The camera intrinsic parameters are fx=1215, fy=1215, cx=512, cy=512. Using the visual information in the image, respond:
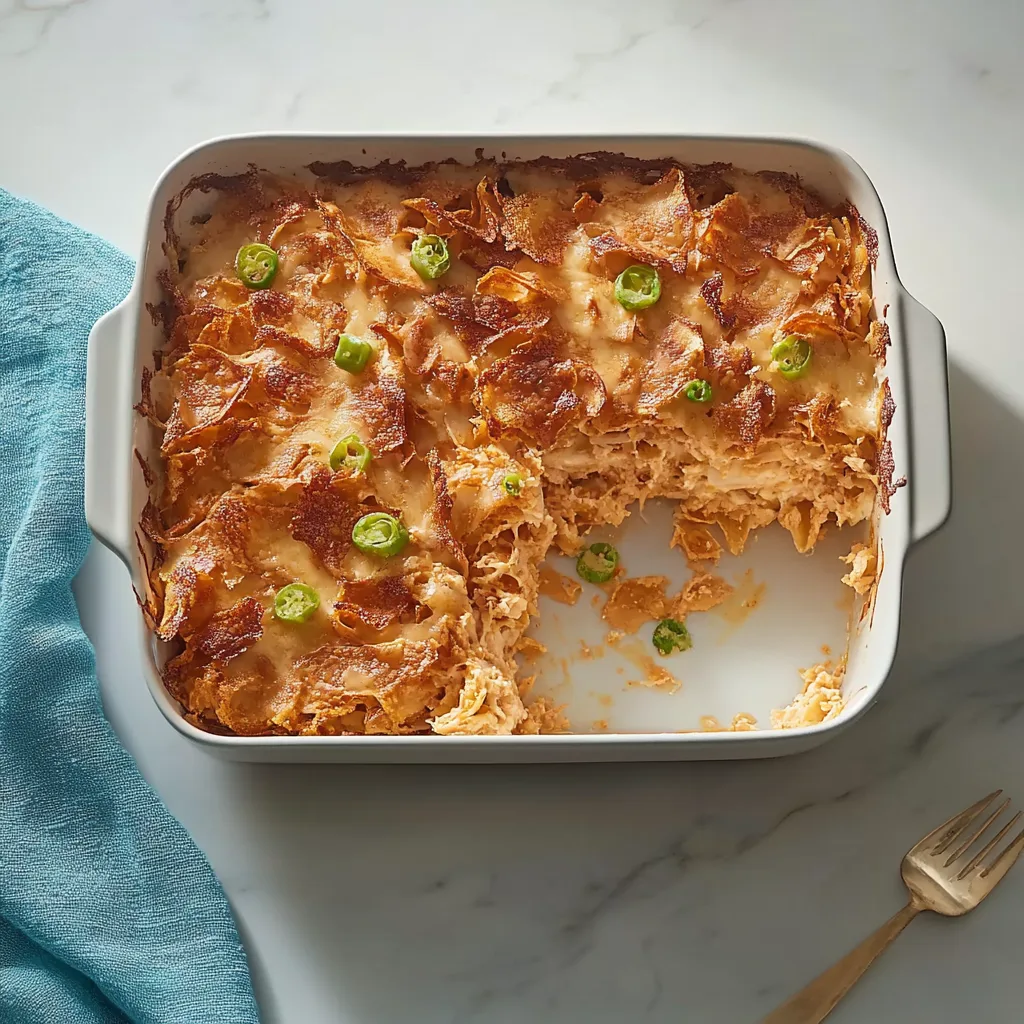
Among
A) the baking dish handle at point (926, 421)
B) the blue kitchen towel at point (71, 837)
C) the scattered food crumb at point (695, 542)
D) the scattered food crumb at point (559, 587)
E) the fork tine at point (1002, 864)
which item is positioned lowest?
the blue kitchen towel at point (71, 837)

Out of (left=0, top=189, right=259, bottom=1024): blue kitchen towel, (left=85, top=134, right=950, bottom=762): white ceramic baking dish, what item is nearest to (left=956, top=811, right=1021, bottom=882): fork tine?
(left=85, top=134, right=950, bottom=762): white ceramic baking dish

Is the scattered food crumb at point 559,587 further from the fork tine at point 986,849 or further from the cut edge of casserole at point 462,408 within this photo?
the fork tine at point 986,849

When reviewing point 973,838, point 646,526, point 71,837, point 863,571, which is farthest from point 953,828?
point 71,837

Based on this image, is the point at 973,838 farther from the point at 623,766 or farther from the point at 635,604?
the point at 635,604

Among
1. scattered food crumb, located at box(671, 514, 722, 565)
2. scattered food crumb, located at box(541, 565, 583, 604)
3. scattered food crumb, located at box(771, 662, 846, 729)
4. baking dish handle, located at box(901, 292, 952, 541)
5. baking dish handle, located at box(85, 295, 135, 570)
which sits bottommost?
scattered food crumb, located at box(541, 565, 583, 604)

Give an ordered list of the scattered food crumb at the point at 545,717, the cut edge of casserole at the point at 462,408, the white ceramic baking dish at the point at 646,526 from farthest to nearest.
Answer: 1. the scattered food crumb at the point at 545,717
2. the cut edge of casserole at the point at 462,408
3. the white ceramic baking dish at the point at 646,526

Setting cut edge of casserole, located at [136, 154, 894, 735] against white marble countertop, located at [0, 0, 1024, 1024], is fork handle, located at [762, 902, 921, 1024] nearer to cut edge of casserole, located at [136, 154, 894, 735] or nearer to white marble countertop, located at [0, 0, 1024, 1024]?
white marble countertop, located at [0, 0, 1024, 1024]

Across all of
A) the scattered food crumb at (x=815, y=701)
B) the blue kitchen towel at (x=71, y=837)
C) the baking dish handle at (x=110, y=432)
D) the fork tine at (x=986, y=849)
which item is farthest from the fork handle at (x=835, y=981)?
the baking dish handle at (x=110, y=432)

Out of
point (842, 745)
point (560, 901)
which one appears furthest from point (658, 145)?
point (560, 901)
